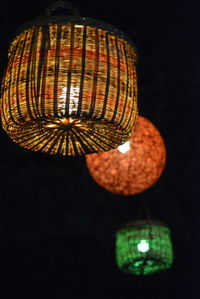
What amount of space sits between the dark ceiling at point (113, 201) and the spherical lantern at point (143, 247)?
85 centimetres

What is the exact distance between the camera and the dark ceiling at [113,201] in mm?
3322

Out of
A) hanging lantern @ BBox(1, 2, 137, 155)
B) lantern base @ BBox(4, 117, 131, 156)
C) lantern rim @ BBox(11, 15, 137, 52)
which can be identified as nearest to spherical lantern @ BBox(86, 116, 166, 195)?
lantern base @ BBox(4, 117, 131, 156)

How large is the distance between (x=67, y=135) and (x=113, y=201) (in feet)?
8.00

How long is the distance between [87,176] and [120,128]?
2421 mm

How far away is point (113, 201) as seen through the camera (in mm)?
4266

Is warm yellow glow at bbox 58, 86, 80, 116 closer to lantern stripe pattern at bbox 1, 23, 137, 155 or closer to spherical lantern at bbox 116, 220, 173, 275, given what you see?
lantern stripe pattern at bbox 1, 23, 137, 155

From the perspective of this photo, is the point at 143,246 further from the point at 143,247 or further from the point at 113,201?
the point at 113,201

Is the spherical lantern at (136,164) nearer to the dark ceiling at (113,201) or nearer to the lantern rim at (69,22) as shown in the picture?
the dark ceiling at (113,201)

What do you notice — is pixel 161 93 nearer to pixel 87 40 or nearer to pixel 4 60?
pixel 4 60

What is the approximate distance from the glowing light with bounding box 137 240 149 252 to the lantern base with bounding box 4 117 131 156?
1293 mm

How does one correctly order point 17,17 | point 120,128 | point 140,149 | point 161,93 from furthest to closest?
point 161,93 → point 17,17 → point 140,149 → point 120,128

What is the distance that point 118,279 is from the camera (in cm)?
470

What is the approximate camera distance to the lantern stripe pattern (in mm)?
1554

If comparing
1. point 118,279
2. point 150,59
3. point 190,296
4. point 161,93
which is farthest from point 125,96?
point 190,296
